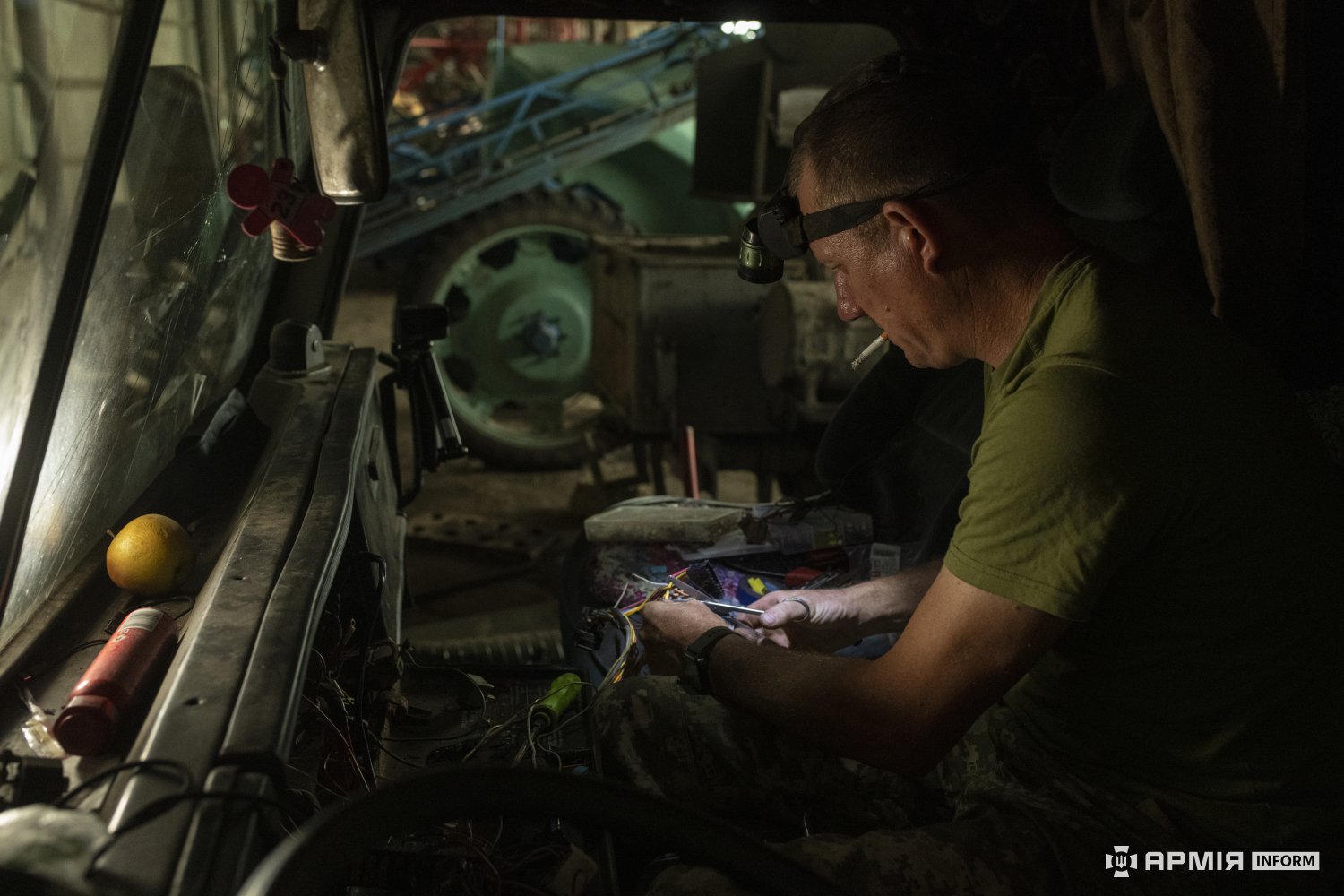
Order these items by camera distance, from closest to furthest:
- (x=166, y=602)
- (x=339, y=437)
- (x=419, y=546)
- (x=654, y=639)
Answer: (x=166, y=602), (x=654, y=639), (x=339, y=437), (x=419, y=546)

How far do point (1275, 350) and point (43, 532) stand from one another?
2.18m

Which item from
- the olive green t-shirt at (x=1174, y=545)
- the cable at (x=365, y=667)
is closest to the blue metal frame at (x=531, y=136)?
the cable at (x=365, y=667)

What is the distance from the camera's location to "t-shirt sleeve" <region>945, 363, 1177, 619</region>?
123cm

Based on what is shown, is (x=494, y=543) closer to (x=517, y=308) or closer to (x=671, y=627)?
(x=517, y=308)

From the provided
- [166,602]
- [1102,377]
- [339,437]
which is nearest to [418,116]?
[339,437]

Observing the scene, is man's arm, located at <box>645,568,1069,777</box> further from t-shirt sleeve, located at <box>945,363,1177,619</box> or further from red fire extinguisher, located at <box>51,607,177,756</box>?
red fire extinguisher, located at <box>51,607,177,756</box>

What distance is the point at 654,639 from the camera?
1.90 m

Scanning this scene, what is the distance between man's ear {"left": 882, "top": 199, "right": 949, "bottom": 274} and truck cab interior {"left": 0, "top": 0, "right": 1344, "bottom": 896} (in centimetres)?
32

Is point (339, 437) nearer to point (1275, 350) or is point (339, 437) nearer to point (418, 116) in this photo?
point (1275, 350)

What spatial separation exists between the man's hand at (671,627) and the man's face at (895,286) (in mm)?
569

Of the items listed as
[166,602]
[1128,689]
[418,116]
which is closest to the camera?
[1128,689]

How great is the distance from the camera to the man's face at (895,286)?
61.0 inches

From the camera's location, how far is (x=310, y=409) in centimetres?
222

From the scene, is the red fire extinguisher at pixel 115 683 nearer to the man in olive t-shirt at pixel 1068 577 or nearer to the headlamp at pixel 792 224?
the man in olive t-shirt at pixel 1068 577
